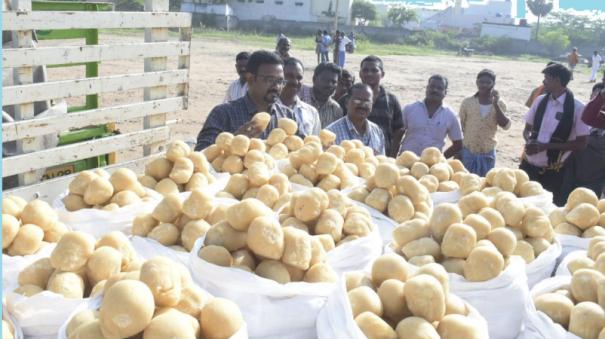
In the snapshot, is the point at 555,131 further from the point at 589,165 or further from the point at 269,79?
the point at 269,79

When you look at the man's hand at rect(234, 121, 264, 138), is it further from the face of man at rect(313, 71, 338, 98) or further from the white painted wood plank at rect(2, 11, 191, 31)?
the face of man at rect(313, 71, 338, 98)

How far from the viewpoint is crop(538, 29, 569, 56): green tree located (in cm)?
4734

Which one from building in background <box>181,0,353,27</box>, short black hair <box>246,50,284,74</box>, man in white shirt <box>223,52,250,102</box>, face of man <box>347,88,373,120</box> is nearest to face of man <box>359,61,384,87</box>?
face of man <box>347,88,373,120</box>

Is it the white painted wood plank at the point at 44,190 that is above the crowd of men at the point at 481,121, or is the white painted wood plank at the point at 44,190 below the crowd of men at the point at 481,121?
below

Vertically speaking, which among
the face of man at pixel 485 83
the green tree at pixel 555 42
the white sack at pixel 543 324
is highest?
the green tree at pixel 555 42

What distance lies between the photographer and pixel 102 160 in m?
4.44

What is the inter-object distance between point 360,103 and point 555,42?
159 ft

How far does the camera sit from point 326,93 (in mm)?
5543

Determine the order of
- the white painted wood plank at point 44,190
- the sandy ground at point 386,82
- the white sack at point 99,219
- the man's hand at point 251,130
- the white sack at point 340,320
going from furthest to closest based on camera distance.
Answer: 1. the sandy ground at point 386,82
2. the man's hand at point 251,130
3. the white painted wood plank at point 44,190
4. the white sack at point 99,219
5. the white sack at point 340,320

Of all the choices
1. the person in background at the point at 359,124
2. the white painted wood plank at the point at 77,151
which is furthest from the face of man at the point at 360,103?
the white painted wood plank at the point at 77,151

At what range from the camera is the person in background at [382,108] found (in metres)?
5.46

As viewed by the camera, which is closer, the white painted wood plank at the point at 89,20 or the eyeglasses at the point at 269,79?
the white painted wood plank at the point at 89,20

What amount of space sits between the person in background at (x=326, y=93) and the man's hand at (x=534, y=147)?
1.79 meters

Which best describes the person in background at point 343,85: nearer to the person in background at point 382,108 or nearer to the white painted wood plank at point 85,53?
the person in background at point 382,108
